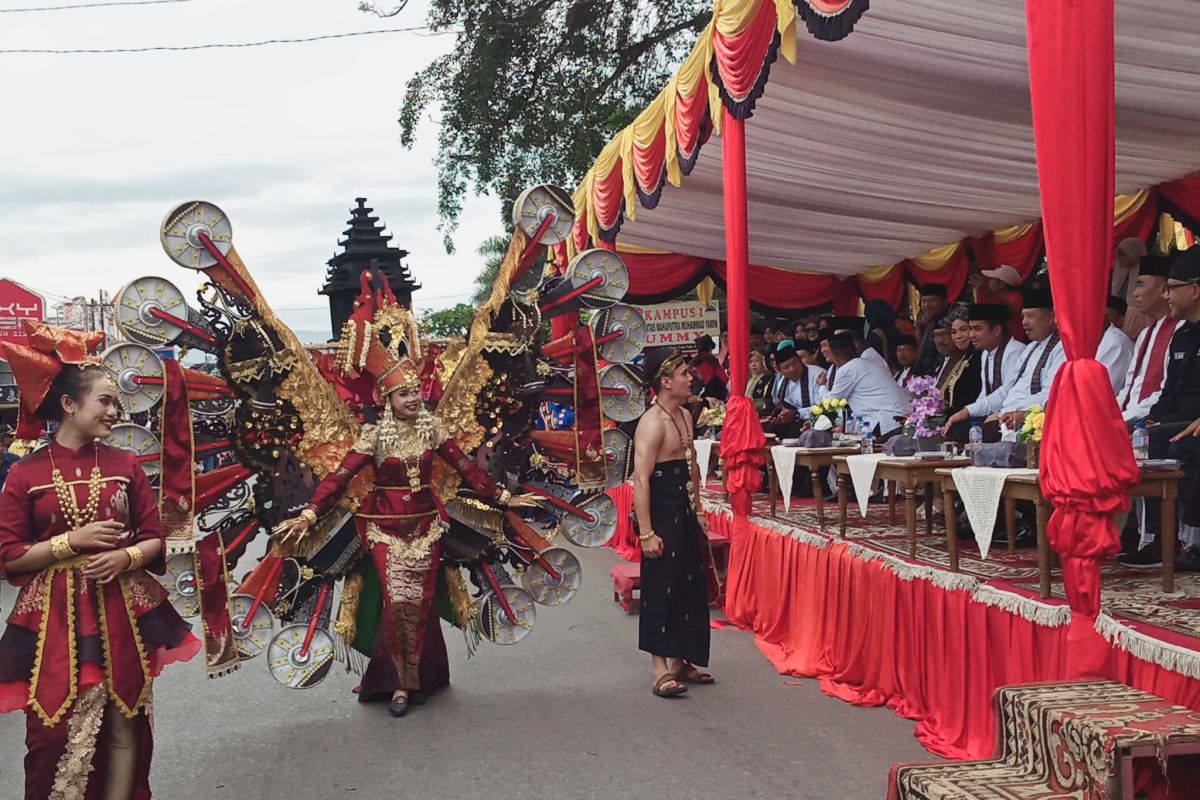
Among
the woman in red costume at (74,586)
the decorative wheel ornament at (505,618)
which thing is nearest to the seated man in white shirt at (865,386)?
the decorative wheel ornament at (505,618)

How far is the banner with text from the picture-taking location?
16344mm

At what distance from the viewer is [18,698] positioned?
12.5ft

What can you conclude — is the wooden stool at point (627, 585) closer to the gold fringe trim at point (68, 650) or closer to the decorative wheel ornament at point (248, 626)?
the decorative wheel ornament at point (248, 626)

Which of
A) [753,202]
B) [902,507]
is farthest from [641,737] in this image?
[753,202]

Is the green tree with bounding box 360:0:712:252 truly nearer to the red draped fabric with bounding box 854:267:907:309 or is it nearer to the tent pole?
the red draped fabric with bounding box 854:267:907:309

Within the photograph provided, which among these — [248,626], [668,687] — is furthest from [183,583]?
[668,687]

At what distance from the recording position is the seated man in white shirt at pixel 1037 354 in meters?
6.37

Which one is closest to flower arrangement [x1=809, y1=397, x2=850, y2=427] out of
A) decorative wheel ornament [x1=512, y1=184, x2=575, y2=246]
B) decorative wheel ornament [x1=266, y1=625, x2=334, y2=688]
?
decorative wheel ornament [x1=512, y1=184, x2=575, y2=246]

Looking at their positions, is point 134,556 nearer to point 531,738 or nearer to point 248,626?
point 248,626

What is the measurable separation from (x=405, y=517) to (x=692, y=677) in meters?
1.83

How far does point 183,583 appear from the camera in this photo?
17.2ft

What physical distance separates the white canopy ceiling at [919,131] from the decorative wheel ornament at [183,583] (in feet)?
14.0

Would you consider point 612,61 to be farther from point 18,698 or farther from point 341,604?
point 18,698

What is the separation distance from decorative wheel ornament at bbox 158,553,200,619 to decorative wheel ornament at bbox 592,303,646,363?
7.59 feet
